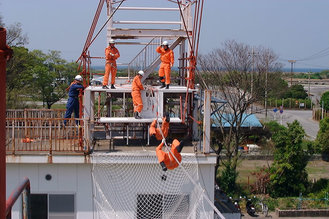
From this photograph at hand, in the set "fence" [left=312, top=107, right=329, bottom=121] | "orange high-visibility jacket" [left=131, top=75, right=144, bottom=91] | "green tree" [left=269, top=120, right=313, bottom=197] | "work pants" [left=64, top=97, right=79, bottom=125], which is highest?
"orange high-visibility jacket" [left=131, top=75, right=144, bottom=91]

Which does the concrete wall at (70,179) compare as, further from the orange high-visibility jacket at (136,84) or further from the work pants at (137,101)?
the orange high-visibility jacket at (136,84)

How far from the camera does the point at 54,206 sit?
10938mm

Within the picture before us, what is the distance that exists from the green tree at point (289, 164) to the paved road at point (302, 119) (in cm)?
1661

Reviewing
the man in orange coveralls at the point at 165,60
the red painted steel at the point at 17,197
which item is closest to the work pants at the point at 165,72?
the man in orange coveralls at the point at 165,60

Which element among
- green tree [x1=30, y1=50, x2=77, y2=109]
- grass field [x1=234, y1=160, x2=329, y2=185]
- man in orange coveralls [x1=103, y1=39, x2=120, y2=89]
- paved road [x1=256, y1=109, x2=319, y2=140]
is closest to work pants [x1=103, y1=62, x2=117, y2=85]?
man in orange coveralls [x1=103, y1=39, x2=120, y2=89]

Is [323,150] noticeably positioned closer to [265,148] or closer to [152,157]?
[265,148]

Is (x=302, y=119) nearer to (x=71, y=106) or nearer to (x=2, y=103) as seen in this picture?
(x=71, y=106)

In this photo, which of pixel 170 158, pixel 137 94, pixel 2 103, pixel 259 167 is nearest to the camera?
pixel 2 103

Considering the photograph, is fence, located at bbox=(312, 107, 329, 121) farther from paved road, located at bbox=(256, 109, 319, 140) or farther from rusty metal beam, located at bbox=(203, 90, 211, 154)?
rusty metal beam, located at bbox=(203, 90, 211, 154)

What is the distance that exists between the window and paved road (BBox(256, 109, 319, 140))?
2910 centimetres

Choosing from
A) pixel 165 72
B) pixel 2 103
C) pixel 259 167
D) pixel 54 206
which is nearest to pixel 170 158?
pixel 54 206

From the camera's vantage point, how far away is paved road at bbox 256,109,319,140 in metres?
40.6

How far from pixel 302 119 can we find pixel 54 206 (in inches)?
1615

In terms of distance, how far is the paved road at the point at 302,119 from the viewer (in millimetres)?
40559
